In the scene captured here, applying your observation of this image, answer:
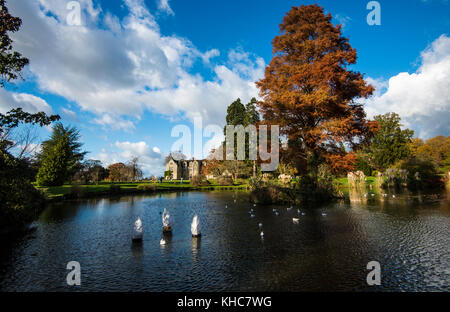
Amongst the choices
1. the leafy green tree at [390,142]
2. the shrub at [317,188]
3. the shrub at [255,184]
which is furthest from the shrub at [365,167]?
the shrub at [255,184]

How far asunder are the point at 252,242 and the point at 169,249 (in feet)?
10.4

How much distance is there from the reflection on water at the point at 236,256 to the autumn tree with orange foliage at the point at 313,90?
9.68m

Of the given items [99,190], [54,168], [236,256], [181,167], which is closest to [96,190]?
[99,190]

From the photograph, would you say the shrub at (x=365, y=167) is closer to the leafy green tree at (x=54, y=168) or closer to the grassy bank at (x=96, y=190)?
the grassy bank at (x=96, y=190)

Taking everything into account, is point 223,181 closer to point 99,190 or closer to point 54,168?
point 99,190

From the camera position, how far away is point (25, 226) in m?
11.2

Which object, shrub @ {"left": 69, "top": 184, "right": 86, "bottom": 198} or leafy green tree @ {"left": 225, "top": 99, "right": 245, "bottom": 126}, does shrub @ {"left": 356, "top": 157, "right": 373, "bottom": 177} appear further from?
shrub @ {"left": 69, "top": 184, "right": 86, "bottom": 198}

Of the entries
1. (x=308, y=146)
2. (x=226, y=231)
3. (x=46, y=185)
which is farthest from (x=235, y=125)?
(x=226, y=231)

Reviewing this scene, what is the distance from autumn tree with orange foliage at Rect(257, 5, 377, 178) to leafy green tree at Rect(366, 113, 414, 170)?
→ 3743 centimetres

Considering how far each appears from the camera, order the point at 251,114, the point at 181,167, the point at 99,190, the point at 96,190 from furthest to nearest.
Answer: the point at 181,167 → the point at 251,114 → the point at 99,190 → the point at 96,190

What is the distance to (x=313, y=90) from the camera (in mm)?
21125

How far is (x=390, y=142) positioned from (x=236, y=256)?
194 ft

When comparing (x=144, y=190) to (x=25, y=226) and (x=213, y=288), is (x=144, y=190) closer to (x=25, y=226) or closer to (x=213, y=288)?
(x=25, y=226)

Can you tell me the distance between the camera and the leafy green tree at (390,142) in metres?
50.7
